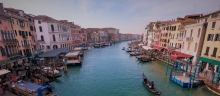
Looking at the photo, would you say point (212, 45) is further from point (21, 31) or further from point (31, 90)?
point (21, 31)

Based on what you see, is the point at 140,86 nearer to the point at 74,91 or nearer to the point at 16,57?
the point at 74,91

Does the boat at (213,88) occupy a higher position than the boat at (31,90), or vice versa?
the boat at (31,90)

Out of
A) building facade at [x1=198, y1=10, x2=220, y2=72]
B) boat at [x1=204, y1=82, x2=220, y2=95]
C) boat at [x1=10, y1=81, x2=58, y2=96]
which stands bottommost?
boat at [x1=204, y1=82, x2=220, y2=95]

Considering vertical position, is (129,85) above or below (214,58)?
below

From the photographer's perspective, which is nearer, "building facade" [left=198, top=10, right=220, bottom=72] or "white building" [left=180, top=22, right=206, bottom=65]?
"building facade" [left=198, top=10, right=220, bottom=72]

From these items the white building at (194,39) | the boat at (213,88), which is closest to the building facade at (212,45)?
the white building at (194,39)

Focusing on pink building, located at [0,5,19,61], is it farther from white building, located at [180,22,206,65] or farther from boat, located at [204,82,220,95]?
white building, located at [180,22,206,65]

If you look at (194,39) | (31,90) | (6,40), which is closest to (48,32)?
(6,40)

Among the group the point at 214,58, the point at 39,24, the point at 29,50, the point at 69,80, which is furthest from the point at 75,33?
the point at 214,58

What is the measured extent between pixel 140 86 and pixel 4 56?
2285 cm

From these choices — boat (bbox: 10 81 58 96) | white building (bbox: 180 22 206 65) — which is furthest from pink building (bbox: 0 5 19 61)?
white building (bbox: 180 22 206 65)

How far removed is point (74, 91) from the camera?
50.4 feet

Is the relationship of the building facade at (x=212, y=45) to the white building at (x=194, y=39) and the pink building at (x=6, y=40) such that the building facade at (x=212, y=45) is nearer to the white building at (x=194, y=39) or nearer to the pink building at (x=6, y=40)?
the white building at (x=194, y=39)

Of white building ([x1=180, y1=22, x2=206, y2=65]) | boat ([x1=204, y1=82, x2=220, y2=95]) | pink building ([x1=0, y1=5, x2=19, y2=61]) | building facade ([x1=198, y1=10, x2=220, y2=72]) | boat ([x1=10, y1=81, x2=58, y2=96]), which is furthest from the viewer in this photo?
white building ([x1=180, y1=22, x2=206, y2=65])
